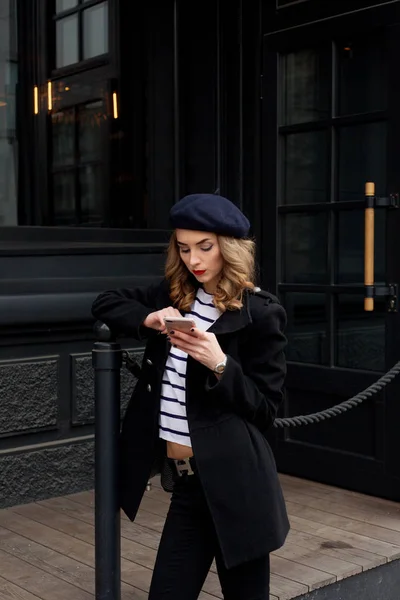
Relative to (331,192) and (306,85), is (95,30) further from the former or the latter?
(331,192)

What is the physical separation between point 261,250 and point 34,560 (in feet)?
7.28

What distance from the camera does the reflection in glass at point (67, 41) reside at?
4.97 meters

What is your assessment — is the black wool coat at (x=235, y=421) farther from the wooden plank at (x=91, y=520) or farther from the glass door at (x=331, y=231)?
the glass door at (x=331, y=231)

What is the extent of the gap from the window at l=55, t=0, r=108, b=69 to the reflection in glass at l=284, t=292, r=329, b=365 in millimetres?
1782

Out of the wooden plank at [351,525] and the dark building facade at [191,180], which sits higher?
the dark building facade at [191,180]

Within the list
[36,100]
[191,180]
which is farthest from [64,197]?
[191,180]

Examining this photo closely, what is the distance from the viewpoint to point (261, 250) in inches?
200

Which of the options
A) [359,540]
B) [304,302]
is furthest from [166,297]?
[304,302]

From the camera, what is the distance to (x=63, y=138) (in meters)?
5.02

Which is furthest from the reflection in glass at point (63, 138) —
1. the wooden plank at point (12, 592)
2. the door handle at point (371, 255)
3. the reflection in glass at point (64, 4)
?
the wooden plank at point (12, 592)

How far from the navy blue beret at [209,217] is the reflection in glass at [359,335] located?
229 cm

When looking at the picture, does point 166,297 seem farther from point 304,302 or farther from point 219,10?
point 219,10

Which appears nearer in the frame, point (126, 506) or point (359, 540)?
point (126, 506)

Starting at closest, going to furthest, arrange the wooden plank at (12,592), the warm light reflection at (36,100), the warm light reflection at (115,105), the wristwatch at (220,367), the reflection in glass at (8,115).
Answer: the wristwatch at (220,367) < the wooden plank at (12,592) < the reflection in glass at (8,115) < the warm light reflection at (36,100) < the warm light reflection at (115,105)
